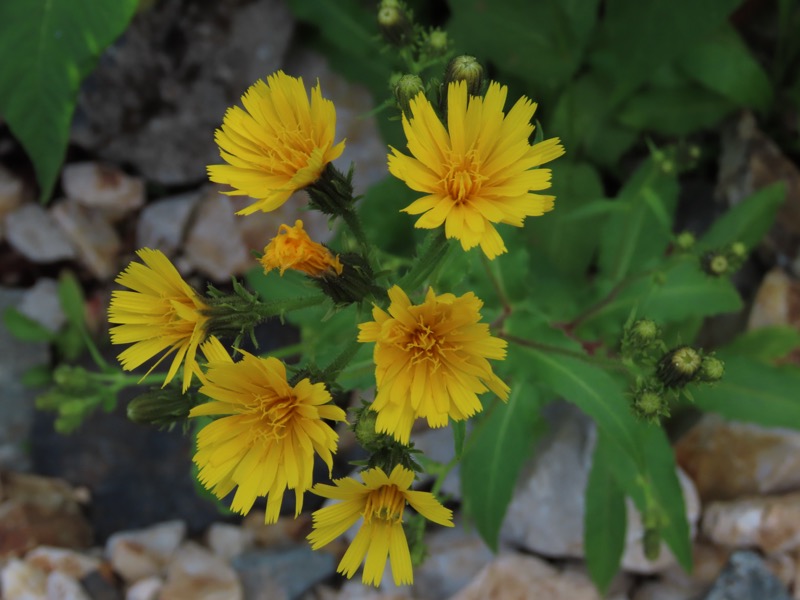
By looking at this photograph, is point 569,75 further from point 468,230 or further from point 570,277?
point 468,230

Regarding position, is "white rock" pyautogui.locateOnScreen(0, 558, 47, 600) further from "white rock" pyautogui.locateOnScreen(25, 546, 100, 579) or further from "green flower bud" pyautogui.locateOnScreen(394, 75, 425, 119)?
"green flower bud" pyautogui.locateOnScreen(394, 75, 425, 119)

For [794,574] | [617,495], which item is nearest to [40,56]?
[617,495]

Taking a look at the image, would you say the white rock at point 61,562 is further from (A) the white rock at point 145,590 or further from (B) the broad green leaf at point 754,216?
(B) the broad green leaf at point 754,216

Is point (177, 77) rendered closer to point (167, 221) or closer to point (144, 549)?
point (167, 221)

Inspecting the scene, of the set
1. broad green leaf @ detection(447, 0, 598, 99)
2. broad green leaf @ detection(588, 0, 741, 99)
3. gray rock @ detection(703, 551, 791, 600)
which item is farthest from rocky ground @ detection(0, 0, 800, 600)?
broad green leaf @ detection(588, 0, 741, 99)

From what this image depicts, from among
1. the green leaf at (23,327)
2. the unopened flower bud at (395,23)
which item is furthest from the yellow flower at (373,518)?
the green leaf at (23,327)
